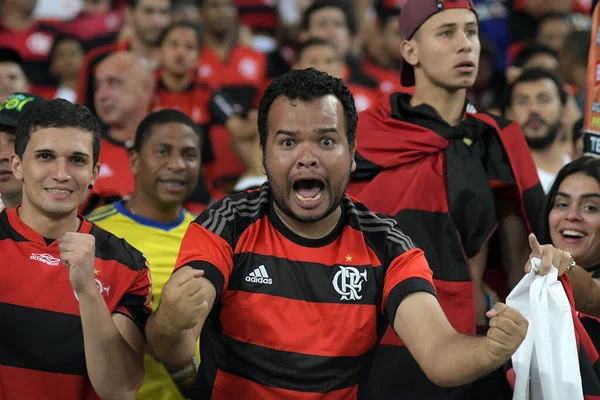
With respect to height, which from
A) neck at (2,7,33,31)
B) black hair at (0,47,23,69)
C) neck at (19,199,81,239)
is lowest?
neck at (19,199,81,239)

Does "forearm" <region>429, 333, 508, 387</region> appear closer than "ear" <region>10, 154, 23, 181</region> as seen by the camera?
Yes

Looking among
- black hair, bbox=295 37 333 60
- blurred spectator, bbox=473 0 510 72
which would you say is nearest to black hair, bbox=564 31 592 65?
blurred spectator, bbox=473 0 510 72

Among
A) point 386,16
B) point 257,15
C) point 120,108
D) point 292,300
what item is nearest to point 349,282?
point 292,300

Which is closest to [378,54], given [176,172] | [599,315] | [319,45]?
[319,45]

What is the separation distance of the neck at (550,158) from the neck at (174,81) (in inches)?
102

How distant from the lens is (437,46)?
4.30 m

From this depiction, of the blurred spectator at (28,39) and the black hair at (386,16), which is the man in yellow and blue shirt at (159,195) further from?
the black hair at (386,16)

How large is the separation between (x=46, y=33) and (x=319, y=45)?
249 centimetres

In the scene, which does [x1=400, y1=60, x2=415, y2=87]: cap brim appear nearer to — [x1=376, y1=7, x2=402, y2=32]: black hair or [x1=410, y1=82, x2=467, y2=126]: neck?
[x1=410, y1=82, x2=467, y2=126]: neck

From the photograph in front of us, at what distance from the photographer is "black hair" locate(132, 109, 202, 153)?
4.88 metres

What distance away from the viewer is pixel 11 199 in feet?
13.0

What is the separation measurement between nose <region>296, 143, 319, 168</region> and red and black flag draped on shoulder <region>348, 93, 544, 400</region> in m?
1.03

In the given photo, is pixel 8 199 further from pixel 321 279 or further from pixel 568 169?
pixel 568 169

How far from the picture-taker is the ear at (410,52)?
173 inches
